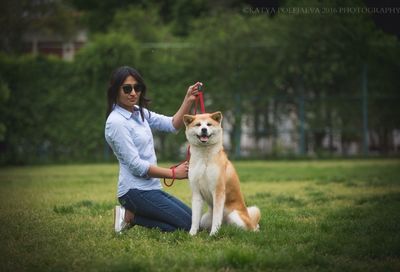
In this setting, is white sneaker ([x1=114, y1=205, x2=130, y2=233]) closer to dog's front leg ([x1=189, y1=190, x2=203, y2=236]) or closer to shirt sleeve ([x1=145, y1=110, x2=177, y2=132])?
dog's front leg ([x1=189, y1=190, x2=203, y2=236])

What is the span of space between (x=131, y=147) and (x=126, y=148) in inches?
2.1

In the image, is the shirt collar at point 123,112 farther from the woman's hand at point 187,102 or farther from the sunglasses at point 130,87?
the woman's hand at point 187,102

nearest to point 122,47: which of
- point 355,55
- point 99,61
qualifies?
point 99,61

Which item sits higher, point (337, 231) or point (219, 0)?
point (219, 0)

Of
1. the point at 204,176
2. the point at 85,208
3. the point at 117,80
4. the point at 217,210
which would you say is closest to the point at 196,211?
the point at 217,210

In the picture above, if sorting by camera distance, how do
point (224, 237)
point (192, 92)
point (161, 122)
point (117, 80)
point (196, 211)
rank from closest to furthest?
1. point (224, 237)
2. point (196, 211)
3. point (117, 80)
4. point (192, 92)
5. point (161, 122)

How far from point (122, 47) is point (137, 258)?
509 inches

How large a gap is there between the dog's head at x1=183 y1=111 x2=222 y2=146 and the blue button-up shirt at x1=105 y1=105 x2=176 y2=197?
0.48m

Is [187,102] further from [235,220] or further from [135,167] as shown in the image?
[235,220]

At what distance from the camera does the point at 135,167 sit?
17.7ft

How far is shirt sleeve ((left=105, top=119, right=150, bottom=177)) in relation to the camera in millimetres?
5398

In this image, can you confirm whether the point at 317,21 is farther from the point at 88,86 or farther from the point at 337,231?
the point at 337,231

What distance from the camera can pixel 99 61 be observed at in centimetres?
1669

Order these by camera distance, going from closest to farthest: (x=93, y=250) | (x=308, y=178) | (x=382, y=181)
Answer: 1. (x=93, y=250)
2. (x=382, y=181)
3. (x=308, y=178)
